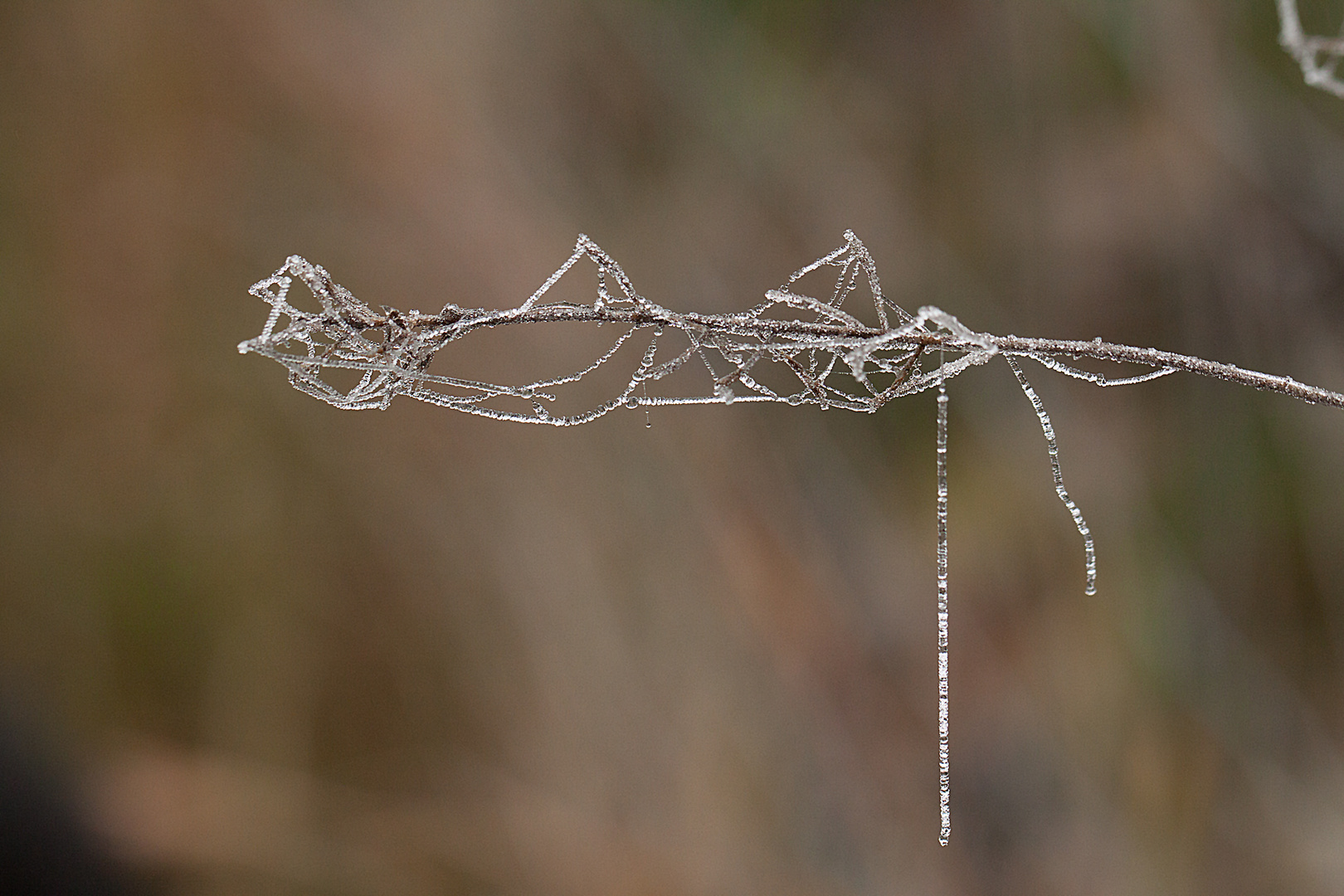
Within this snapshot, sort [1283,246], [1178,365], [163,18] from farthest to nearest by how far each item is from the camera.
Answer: [163,18] → [1283,246] → [1178,365]

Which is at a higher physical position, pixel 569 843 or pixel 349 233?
pixel 349 233

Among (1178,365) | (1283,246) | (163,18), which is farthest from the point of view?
(163,18)

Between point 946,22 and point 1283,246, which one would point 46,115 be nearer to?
point 946,22

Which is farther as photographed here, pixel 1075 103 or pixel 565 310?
pixel 1075 103

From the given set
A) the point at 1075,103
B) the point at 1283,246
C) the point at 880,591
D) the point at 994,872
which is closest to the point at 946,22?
the point at 1075,103

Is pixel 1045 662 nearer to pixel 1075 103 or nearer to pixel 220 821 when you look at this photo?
pixel 1075 103

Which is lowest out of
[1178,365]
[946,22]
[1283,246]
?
[1178,365]
